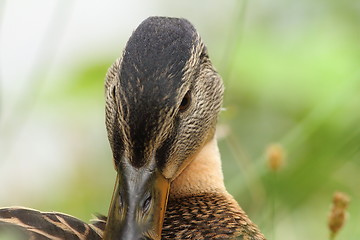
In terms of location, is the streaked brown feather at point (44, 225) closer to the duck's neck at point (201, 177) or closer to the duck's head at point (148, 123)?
the duck's head at point (148, 123)

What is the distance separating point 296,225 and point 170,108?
71.9 inches

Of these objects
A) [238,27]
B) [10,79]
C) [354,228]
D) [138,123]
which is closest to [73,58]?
[10,79]

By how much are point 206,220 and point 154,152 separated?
14.0 inches

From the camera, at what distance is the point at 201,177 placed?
3906 mm

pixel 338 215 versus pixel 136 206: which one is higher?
pixel 338 215

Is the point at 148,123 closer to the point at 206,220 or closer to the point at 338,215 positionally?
the point at 206,220

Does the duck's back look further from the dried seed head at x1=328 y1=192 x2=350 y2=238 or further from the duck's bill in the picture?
the dried seed head at x1=328 y1=192 x2=350 y2=238

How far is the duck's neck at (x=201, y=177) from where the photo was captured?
3.83 m

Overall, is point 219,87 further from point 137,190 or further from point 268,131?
point 268,131

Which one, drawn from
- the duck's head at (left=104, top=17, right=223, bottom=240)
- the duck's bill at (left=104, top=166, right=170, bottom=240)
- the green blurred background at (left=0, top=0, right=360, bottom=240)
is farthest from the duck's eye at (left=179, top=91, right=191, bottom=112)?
the green blurred background at (left=0, top=0, right=360, bottom=240)

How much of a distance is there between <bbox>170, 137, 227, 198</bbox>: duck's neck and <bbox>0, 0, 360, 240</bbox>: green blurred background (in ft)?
1.03

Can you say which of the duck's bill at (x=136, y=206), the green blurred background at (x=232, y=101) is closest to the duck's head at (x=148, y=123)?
the duck's bill at (x=136, y=206)

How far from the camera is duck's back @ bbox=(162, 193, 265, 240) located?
3.40 meters

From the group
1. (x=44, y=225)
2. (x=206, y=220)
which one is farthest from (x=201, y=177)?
(x=44, y=225)
